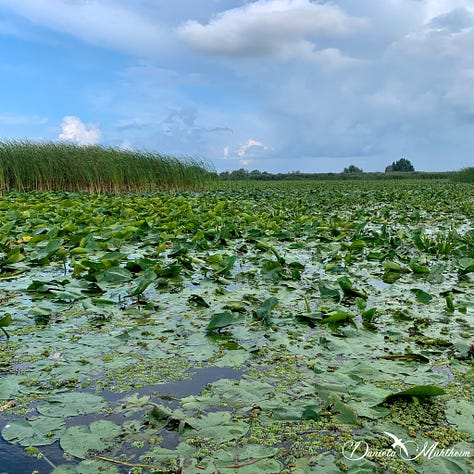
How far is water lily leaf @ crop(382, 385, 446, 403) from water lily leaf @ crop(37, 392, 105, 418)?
42.3 inches

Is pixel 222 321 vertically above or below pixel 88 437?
above

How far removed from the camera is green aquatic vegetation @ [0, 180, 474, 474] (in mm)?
1557

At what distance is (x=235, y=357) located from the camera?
2.23 meters

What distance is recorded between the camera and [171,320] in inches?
108

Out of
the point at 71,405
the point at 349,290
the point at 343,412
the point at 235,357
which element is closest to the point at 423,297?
the point at 349,290

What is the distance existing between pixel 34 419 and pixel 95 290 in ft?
5.44

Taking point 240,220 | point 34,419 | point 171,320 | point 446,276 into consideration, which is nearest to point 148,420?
point 34,419

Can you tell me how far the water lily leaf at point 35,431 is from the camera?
1.54 meters

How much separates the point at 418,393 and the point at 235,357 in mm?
813

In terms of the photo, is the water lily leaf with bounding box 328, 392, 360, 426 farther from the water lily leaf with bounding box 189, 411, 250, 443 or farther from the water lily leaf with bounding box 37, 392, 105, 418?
the water lily leaf with bounding box 37, 392, 105, 418

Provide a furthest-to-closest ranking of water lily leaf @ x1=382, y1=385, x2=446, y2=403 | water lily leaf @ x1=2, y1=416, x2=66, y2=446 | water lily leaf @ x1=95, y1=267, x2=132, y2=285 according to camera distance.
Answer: water lily leaf @ x1=95, y1=267, x2=132, y2=285 < water lily leaf @ x1=382, y1=385, x2=446, y2=403 < water lily leaf @ x1=2, y1=416, x2=66, y2=446

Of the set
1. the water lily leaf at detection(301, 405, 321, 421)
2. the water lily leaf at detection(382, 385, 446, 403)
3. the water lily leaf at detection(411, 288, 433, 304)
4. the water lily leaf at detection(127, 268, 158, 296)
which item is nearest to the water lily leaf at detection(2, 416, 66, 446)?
the water lily leaf at detection(301, 405, 321, 421)

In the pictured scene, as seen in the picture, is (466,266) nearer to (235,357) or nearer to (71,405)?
(235,357)

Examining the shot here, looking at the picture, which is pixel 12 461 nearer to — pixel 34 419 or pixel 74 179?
pixel 34 419
